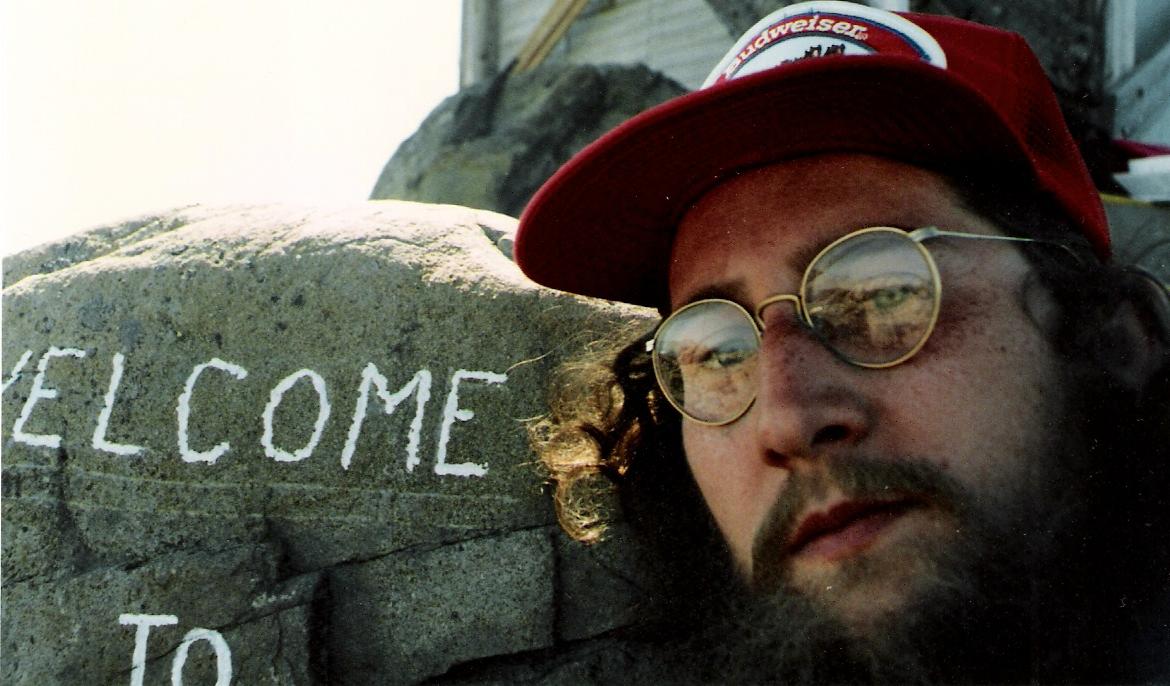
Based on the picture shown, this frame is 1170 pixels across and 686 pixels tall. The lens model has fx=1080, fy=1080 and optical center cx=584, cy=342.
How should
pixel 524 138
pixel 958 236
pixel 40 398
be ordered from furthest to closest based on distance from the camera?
pixel 524 138 < pixel 40 398 < pixel 958 236

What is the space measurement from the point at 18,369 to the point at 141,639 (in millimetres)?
740

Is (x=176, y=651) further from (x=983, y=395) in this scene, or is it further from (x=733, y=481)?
(x=983, y=395)

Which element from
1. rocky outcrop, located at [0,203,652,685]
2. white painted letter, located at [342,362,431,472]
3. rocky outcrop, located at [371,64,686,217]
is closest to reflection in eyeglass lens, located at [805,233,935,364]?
rocky outcrop, located at [0,203,652,685]

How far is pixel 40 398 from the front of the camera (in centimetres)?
250

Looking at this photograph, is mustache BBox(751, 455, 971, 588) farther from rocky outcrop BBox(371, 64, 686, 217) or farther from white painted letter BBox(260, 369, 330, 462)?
rocky outcrop BBox(371, 64, 686, 217)

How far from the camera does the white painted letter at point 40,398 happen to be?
97.1 inches

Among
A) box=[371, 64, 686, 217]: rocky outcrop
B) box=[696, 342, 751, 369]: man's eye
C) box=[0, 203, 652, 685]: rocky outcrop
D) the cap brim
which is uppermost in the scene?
the cap brim

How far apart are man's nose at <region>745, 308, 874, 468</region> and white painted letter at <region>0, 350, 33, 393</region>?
1785 mm

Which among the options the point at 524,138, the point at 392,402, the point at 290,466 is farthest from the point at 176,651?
the point at 524,138

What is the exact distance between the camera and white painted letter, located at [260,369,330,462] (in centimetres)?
239

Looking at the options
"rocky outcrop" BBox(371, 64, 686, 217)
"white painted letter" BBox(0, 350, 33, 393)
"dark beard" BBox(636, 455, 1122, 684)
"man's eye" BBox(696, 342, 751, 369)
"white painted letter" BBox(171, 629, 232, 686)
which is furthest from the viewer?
"rocky outcrop" BBox(371, 64, 686, 217)

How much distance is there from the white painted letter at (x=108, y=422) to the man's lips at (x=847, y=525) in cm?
155

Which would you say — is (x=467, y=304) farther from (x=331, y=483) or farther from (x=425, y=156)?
(x=425, y=156)

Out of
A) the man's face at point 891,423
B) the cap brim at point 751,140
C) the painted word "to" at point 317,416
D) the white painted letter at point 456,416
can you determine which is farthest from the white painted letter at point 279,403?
the man's face at point 891,423
